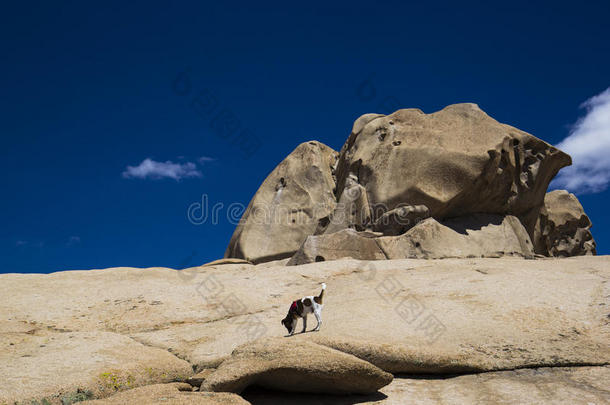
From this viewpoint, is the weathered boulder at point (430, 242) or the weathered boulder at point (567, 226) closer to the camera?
the weathered boulder at point (430, 242)

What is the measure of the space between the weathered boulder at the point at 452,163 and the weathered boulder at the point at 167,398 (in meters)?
12.1

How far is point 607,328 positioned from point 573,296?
1157mm

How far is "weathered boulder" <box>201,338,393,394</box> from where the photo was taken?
5156mm

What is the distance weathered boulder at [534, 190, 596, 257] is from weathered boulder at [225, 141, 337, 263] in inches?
572

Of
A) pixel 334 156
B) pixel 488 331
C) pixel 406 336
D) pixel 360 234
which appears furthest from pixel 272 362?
pixel 334 156

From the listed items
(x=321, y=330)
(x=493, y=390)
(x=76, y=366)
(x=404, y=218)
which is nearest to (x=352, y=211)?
(x=404, y=218)

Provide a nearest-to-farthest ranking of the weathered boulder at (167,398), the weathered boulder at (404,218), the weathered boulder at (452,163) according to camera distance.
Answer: the weathered boulder at (167,398) < the weathered boulder at (404,218) < the weathered boulder at (452,163)

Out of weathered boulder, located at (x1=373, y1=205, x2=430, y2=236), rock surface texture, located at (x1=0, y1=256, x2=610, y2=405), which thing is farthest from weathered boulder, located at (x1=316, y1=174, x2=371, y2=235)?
rock surface texture, located at (x1=0, y1=256, x2=610, y2=405)

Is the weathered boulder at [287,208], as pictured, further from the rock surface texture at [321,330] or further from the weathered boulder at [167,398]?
the weathered boulder at [167,398]

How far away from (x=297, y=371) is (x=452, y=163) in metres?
12.1

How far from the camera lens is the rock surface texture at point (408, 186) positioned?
15742mm

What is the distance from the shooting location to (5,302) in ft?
29.0

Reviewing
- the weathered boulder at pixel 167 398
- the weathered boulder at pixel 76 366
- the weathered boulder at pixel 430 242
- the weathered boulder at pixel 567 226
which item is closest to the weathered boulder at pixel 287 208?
the weathered boulder at pixel 430 242

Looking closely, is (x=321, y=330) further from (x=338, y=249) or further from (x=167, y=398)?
(x=338, y=249)
